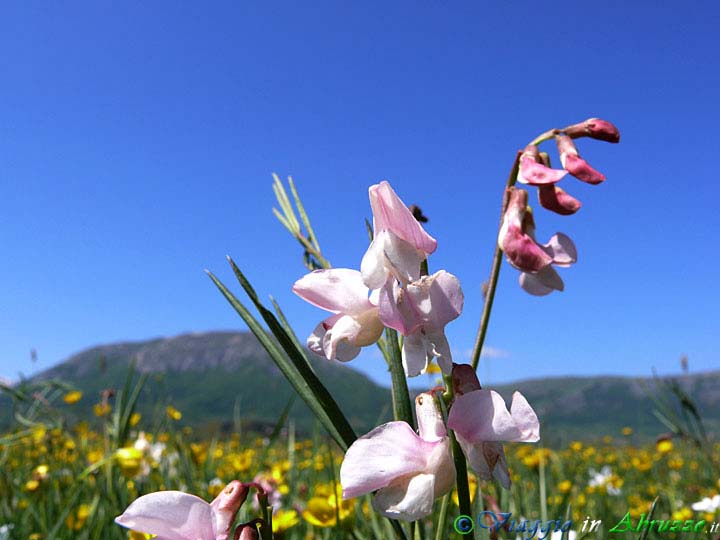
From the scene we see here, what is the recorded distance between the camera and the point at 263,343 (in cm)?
71

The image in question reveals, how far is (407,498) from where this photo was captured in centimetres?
56

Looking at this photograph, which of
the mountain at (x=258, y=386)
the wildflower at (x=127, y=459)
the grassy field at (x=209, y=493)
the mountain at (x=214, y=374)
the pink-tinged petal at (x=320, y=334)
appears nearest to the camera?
the pink-tinged petal at (x=320, y=334)

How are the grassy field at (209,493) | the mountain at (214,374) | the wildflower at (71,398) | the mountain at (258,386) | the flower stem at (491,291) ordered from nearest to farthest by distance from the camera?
the flower stem at (491,291) → the grassy field at (209,493) → the wildflower at (71,398) → the mountain at (258,386) → the mountain at (214,374)

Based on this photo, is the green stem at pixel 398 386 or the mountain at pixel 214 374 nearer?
the green stem at pixel 398 386

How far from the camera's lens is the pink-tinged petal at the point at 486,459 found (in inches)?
22.4

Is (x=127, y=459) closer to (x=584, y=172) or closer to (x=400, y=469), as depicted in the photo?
(x=400, y=469)

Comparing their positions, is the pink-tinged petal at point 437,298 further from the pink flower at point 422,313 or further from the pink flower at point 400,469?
the pink flower at point 400,469

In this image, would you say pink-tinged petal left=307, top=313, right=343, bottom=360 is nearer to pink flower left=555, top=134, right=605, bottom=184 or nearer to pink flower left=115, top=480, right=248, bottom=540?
pink flower left=115, top=480, right=248, bottom=540

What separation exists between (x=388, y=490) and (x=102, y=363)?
274cm

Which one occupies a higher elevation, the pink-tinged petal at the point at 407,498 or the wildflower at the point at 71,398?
the wildflower at the point at 71,398

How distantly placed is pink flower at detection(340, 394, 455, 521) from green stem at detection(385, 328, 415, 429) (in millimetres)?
128

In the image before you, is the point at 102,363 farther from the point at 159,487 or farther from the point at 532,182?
the point at 532,182

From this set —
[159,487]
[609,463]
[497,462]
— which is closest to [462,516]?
[497,462]

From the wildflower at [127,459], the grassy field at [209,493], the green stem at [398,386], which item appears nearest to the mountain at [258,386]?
the grassy field at [209,493]
